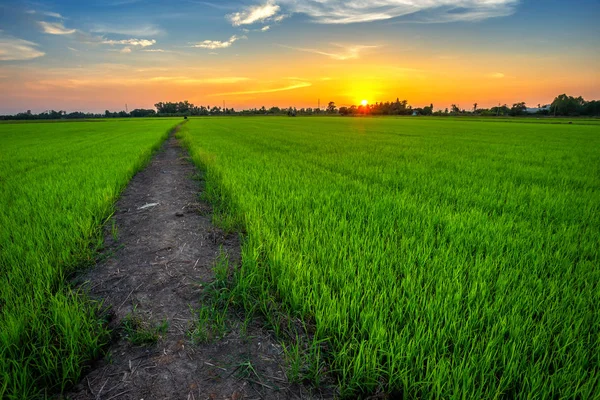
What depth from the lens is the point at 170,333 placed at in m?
2.01

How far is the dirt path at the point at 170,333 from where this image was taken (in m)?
1.59

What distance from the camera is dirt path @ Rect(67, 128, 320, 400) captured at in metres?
1.59

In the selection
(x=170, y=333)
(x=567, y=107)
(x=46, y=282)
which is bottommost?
(x=170, y=333)

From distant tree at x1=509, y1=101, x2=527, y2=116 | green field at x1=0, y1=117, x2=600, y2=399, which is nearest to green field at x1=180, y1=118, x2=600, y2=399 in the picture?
green field at x1=0, y1=117, x2=600, y2=399

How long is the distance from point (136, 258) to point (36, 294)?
3.42 feet

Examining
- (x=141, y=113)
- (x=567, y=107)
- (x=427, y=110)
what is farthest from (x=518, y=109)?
(x=141, y=113)

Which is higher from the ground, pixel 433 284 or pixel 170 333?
pixel 433 284

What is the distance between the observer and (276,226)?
374 cm

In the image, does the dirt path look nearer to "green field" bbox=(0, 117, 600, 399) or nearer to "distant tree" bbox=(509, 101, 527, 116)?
"green field" bbox=(0, 117, 600, 399)

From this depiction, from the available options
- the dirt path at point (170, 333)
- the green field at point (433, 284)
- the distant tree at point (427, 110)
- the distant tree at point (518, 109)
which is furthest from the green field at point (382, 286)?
the distant tree at point (427, 110)

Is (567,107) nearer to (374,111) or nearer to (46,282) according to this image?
(374,111)

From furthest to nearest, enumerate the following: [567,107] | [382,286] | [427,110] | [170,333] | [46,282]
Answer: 1. [427,110]
2. [567,107]
3. [46,282]
4. [382,286]
5. [170,333]

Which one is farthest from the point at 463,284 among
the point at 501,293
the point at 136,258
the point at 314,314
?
the point at 136,258

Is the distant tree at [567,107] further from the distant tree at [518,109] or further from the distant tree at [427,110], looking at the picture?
the distant tree at [427,110]
